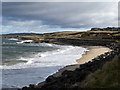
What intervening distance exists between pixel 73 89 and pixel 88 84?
783 mm

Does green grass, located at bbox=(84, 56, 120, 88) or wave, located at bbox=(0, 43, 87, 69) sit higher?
green grass, located at bbox=(84, 56, 120, 88)

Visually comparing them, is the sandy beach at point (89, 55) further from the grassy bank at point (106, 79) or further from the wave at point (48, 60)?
the grassy bank at point (106, 79)

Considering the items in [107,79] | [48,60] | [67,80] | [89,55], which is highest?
[107,79]

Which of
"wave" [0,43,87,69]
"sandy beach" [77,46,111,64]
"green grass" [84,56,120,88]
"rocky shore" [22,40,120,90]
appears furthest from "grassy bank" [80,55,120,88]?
"sandy beach" [77,46,111,64]

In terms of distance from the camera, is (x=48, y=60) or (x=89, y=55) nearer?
(x=48, y=60)

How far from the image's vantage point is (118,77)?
26.3 feet

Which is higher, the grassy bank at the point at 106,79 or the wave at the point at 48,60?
the grassy bank at the point at 106,79

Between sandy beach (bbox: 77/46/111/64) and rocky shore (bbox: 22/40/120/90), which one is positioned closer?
rocky shore (bbox: 22/40/120/90)

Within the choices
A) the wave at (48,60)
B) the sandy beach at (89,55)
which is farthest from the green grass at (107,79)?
the sandy beach at (89,55)

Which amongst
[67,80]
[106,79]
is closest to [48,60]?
[67,80]

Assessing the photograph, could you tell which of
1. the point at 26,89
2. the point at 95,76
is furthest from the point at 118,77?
the point at 26,89

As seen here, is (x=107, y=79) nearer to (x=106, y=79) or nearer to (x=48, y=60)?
(x=106, y=79)

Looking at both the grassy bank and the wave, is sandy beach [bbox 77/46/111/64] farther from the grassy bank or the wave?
the grassy bank

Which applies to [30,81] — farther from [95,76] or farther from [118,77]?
[118,77]
